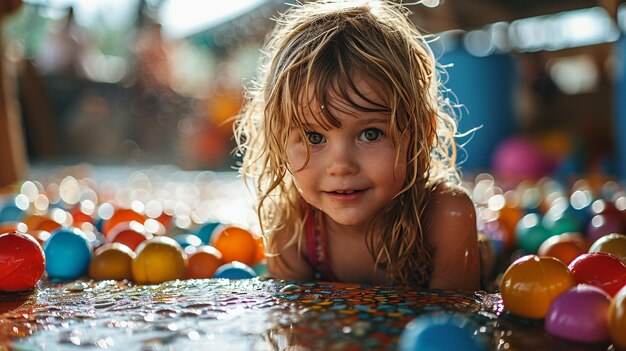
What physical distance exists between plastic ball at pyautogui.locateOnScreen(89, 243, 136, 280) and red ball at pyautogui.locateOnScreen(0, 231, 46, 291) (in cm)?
21

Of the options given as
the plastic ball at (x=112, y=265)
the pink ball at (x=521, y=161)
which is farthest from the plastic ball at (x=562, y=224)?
the pink ball at (x=521, y=161)

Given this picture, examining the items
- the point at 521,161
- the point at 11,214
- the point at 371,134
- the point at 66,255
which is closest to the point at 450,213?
the point at 371,134

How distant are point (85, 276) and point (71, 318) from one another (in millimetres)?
590

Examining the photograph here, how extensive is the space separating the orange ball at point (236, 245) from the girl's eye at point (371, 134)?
80 cm

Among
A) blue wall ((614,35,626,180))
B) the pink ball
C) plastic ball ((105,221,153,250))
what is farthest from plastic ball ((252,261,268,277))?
the pink ball

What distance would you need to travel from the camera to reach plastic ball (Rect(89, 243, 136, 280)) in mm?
1538

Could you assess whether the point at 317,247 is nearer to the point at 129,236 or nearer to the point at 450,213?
the point at 450,213

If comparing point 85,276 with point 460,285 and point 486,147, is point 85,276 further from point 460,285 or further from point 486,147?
point 486,147

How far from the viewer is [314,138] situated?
4.18ft

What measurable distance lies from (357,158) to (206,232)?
1131 millimetres

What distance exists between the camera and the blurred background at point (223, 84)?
3975mm

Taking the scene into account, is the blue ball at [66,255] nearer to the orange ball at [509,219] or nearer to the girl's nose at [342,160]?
the girl's nose at [342,160]

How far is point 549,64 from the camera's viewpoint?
221 inches

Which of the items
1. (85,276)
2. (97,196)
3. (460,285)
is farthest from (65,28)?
(460,285)
